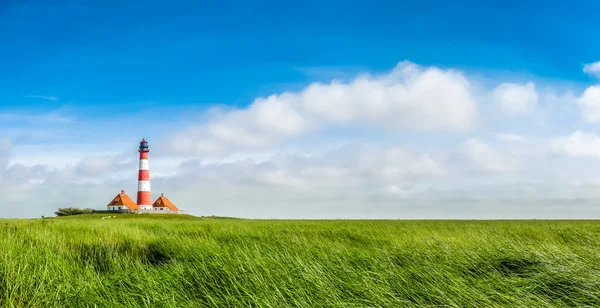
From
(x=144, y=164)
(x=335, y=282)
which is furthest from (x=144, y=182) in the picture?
(x=335, y=282)

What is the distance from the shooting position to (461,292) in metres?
4.73

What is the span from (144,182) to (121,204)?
15.7 ft

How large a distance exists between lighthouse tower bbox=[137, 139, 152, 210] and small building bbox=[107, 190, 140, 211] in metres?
1.47

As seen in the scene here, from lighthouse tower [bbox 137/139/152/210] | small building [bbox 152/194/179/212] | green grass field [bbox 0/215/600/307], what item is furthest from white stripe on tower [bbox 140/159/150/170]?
green grass field [bbox 0/215/600/307]

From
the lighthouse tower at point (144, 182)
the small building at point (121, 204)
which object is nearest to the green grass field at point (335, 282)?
the lighthouse tower at point (144, 182)

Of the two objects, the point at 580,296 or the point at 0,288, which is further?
the point at 0,288

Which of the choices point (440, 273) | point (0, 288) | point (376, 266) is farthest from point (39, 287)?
point (440, 273)

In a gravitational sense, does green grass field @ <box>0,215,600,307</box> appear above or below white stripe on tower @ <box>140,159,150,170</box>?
below

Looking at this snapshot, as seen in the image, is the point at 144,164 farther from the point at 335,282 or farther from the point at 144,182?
the point at 335,282

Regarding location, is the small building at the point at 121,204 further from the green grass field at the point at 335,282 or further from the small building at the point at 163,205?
the green grass field at the point at 335,282

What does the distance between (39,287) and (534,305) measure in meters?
5.49

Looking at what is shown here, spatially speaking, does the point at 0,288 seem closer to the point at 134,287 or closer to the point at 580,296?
the point at 134,287

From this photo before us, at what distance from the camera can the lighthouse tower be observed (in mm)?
49906

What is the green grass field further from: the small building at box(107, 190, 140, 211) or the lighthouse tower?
the small building at box(107, 190, 140, 211)
